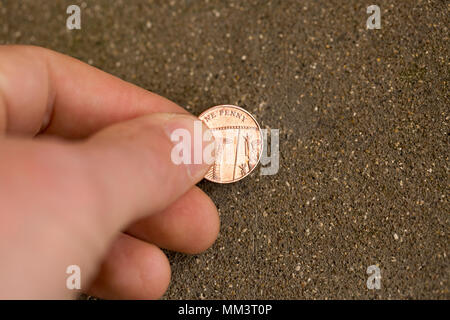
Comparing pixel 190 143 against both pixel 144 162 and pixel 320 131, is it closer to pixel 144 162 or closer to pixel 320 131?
pixel 144 162

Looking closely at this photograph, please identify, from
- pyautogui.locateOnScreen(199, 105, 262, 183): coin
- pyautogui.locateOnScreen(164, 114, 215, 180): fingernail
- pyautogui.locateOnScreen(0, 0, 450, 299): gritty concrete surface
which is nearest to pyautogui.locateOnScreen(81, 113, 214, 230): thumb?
pyautogui.locateOnScreen(164, 114, 215, 180): fingernail

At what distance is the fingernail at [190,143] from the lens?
0.74 m

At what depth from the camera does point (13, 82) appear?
761 mm

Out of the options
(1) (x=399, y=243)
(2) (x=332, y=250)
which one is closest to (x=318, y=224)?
(2) (x=332, y=250)

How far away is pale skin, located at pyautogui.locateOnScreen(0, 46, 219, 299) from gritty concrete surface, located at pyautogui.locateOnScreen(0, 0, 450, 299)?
110mm

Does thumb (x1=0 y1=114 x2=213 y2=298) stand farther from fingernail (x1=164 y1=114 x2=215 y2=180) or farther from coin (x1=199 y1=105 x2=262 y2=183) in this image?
coin (x1=199 y1=105 x2=262 y2=183)

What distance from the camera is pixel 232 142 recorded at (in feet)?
3.09

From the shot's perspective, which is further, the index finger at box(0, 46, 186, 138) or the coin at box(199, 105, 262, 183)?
the coin at box(199, 105, 262, 183)

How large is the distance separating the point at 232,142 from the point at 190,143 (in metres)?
0.19

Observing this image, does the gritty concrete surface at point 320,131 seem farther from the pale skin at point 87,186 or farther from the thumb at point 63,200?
the thumb at point 63,200

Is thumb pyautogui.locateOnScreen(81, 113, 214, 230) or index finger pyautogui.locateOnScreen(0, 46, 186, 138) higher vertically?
index finger pyautogui.locateOnScreen(0, 46, 186, 138)

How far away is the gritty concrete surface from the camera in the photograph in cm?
91

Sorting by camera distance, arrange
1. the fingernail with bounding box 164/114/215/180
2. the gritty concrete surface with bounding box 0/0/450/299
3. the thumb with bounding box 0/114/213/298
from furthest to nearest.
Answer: the gritty concrete surface with bounding box 0/0/450/299, the fingernail with bounding box 164/114/215/180, the thumb with bounding box 0/114/213/298

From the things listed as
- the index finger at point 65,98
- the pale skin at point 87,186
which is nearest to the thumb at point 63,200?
the pale skin at point 87,186
